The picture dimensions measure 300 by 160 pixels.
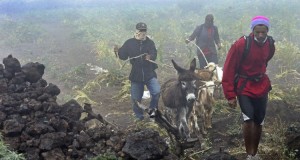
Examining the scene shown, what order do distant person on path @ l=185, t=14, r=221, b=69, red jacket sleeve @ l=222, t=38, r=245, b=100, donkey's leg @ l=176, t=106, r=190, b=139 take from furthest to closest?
distant person on path @ l=185, t=14, r=221, b=69, donkey's leg @ l=176, t=106, r=190, b=139, red jacket sleeve @ l=222, t=38, r=245, b=100

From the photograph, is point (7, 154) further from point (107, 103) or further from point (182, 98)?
point (107, 103)

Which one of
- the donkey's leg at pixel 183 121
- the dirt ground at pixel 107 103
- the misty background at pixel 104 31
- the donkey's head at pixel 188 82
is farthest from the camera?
the misty background at pixel 104 31

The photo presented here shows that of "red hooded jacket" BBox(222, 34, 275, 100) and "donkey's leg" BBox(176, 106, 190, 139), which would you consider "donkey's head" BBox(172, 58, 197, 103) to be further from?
"red hooded jacket" BBox(222, 34, 275, 100)

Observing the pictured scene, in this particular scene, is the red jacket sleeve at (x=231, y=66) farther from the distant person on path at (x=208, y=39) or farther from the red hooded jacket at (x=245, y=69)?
the distant person on path at (x=208, y=39)

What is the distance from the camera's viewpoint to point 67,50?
18.8 m

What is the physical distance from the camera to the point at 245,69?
5.64 m

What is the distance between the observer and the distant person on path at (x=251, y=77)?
5.51m

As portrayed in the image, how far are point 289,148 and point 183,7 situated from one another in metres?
25.1

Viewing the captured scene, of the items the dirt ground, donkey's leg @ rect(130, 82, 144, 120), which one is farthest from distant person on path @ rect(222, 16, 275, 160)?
donkey's leg @ rect(130, 82, 144, 120)

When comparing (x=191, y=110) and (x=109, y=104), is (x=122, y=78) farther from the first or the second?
(x=191, y=110)

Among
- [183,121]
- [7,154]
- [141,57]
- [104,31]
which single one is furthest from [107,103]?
[104,31]

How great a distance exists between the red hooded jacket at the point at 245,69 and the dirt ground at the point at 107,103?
1.05m

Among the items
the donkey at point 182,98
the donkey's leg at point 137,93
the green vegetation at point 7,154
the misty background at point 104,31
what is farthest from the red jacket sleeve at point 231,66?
the misty background at point 104,31

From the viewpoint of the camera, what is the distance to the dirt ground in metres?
7.17
